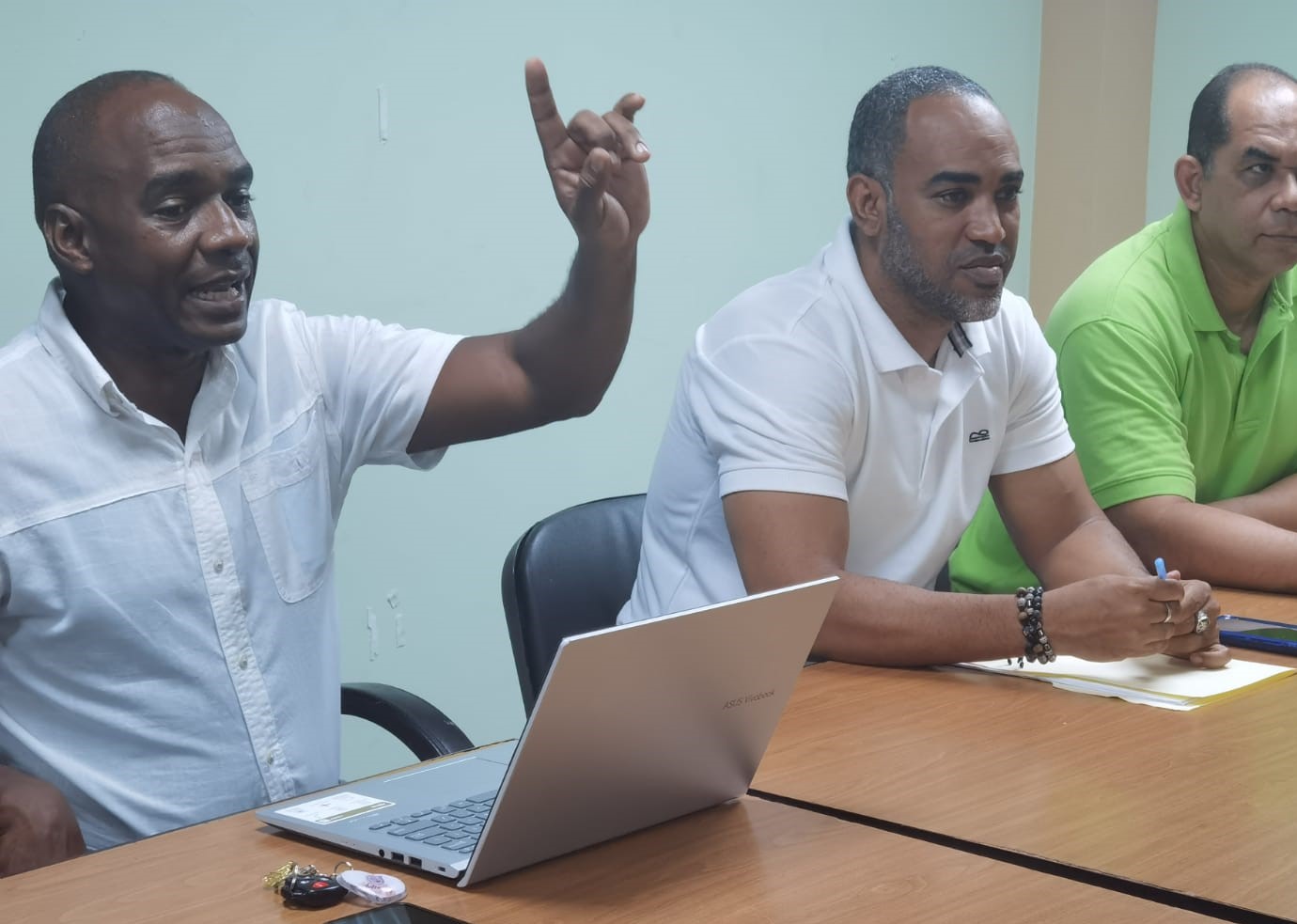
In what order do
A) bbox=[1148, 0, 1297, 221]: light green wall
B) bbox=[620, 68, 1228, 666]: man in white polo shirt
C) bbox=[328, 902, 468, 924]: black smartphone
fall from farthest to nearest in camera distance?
1. bbox=[1148, 0, 1297, 221]: light green wall
2. bbox=[620, 68, 1228, 666]: man in white polo shirt
3. bbox=[328, 902, 468, 924]: black smartphone

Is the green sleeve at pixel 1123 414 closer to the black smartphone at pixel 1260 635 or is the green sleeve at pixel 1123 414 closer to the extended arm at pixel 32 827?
the black smartphone at pixel 1260 635

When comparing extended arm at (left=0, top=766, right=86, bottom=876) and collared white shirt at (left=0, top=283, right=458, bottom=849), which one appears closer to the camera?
extended arm at (left=0, top=766, right=86, bottom=876)

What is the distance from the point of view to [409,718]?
1743 millimetres

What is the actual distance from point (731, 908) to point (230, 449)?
0.98 meters

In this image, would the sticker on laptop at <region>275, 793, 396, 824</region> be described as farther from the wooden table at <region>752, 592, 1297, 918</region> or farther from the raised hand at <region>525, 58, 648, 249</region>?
the raised hand at <region>525, 58, 648, 249</region>

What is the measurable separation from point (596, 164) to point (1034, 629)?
0.74m

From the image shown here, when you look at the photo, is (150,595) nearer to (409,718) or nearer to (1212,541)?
(409,718)

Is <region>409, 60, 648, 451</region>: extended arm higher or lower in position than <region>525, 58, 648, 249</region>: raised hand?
lower

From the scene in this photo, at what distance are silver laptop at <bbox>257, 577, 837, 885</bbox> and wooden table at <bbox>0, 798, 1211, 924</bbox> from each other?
0.07 ft

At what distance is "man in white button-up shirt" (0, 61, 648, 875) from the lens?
1669 mm

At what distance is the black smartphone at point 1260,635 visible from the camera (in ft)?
6.01

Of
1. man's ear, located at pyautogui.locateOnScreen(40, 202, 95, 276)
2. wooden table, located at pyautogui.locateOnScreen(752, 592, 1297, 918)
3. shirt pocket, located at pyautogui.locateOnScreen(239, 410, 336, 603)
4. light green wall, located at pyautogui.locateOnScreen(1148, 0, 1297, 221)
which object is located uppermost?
light green wall, located at pyautogui.locateOnScreen(1148, 0, 1297, 221)

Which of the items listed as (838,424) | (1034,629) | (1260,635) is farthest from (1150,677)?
(838,424)

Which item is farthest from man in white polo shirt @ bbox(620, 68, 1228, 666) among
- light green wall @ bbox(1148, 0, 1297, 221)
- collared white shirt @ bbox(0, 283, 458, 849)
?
light green wall @ bbox(1148, 0, 1297, 221)
